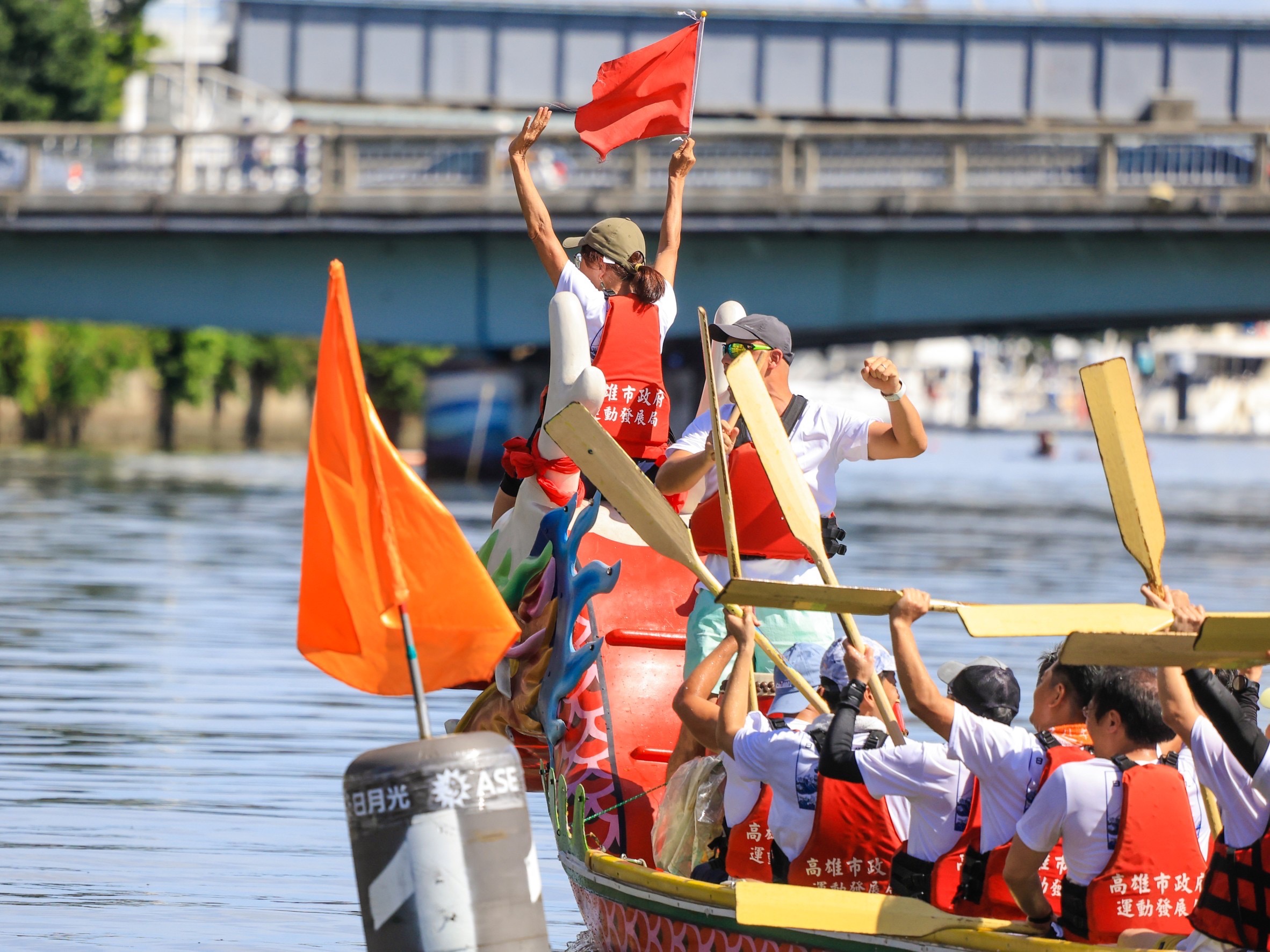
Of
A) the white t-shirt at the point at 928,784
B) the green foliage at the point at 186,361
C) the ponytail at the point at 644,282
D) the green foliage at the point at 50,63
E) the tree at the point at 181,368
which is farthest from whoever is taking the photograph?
the tree at the point at 181,368

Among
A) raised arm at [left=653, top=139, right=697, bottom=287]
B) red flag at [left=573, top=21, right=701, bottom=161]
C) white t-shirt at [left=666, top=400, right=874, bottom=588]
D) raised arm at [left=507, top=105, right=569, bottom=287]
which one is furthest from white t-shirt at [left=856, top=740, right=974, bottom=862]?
red flag at [left=573, top=21, right=701, bottom=161]

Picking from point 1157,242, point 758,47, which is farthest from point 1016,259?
point 758,47

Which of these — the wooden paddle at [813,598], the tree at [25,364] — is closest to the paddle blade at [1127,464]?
the wooden paddle at [813,598]

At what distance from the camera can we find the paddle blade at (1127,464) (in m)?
6.80

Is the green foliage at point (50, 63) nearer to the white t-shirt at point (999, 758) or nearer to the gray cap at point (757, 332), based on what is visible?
the gray cap at point (757, 332)

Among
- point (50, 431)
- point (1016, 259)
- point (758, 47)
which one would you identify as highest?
point (758, 47)

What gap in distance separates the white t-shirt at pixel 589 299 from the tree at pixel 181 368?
164 feet

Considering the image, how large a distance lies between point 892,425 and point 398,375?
6370 cm

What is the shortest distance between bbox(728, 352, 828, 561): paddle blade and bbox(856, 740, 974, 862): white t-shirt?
0.92m

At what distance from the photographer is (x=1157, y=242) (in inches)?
1160

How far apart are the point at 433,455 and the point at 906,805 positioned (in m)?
36.4

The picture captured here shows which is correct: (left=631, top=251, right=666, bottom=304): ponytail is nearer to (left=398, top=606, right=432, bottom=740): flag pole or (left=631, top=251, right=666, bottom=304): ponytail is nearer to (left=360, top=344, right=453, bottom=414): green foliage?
(left=398, top=606, right=432, bottom=740): flag pole

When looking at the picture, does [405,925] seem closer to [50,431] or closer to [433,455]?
[433,455]

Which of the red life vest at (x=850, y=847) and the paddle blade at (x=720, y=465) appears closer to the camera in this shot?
the red life vest at (x=850, y=847)
